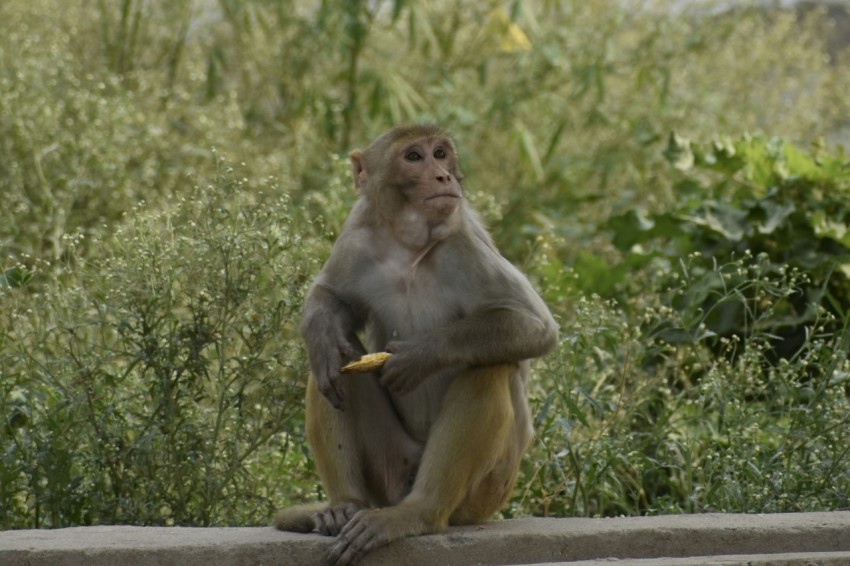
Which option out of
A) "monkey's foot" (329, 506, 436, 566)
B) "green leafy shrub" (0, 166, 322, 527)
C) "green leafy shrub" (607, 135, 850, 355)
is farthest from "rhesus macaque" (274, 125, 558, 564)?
"green leafy shrub" (607, 135, 850, 355)

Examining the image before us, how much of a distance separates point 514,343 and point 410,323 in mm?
497

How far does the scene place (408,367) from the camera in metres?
4.64

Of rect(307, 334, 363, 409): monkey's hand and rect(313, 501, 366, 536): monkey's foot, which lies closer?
rect(313, 501, 366, 536): monkey's foot

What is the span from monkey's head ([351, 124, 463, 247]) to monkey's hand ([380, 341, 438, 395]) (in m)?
0.46

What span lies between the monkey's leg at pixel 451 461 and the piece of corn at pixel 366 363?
285mm

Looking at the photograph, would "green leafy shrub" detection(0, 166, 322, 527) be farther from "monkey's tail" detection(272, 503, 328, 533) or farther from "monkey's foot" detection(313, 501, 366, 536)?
"monkey's foot" detection(313, 501, 366, 536)

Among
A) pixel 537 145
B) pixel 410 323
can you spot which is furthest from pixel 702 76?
pixel 410 323

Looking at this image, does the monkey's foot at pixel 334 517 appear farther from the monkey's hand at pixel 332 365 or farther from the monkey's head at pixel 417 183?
the monkey's head at pixel 417 183

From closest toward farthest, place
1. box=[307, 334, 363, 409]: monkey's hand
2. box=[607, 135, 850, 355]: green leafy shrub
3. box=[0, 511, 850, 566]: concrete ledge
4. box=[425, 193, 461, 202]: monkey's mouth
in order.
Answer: box=[0, 511, 850, 566]: concrete ledge < box=[307, 334, 363, 409]: monkey's hand < box=[425, 193, 461, 202]: monkey's mouth < box=[607, 135, 850, 355]: green leafy shrub

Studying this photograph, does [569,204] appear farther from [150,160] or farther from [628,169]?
[150,160]

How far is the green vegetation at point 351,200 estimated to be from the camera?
581 centimetres

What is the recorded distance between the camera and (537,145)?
1177 centimetres

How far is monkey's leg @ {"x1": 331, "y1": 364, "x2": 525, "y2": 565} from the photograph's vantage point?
444 cm

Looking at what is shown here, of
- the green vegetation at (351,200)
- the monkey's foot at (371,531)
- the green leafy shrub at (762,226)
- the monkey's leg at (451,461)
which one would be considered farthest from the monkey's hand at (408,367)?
the green leafy shrub at (762,226)
